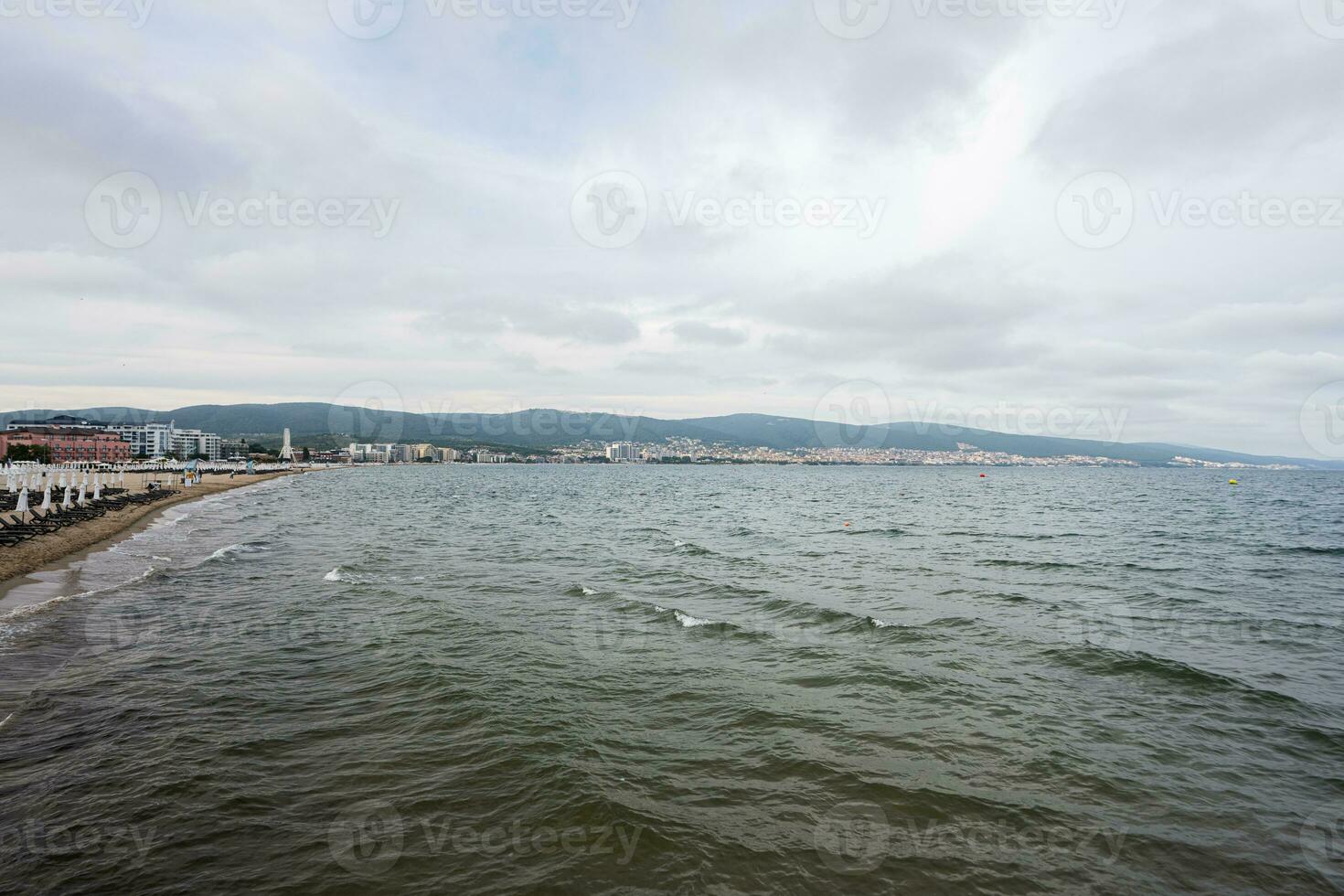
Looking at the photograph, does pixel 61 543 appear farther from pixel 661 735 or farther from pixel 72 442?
pixel 72 442

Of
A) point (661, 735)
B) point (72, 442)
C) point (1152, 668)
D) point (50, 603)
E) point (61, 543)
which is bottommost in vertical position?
point (72, 442)

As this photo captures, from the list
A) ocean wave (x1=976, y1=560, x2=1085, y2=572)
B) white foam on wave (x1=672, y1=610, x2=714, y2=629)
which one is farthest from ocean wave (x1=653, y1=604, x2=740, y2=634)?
ocean wave (x1=976, y1=560, x2=1085, y2=572)

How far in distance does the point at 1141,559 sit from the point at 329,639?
119ft

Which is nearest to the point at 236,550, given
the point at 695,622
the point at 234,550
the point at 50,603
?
the point at 234,550

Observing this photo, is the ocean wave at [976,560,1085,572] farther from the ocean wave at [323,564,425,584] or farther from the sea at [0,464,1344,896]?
the ocean wave at [323,564,425,584]

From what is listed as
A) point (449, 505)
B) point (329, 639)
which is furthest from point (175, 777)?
point (449, 505)

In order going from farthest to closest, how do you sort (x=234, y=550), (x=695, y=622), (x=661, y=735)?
(x=234, y=550), (x=695, y=622), (x=661, y=735)

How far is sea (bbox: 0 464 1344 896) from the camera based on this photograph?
25.6ft

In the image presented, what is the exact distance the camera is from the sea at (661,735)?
25.6 ft

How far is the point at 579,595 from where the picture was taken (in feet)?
74.1

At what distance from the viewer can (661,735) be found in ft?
36.9

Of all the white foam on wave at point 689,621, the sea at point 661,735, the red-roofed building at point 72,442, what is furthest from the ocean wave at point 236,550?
the red-roofed building at point 72,442

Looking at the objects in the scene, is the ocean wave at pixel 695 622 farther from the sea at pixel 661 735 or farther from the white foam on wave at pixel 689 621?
the sea at pixel 661 735

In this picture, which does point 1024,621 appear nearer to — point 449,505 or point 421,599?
point 421,599
